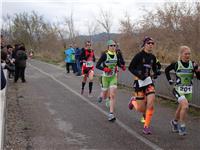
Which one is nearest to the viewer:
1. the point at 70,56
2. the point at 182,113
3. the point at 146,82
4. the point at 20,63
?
the point at 182,113

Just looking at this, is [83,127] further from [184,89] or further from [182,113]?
[184,89]

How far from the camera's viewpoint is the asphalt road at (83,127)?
784cm

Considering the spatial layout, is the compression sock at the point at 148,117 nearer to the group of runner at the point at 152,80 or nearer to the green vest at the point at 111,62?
the group of runner at the point at 152,80

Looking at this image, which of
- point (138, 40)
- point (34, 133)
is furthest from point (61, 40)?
point (34, 133)

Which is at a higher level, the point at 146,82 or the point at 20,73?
the point at 146,82

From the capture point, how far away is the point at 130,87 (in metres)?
18.0

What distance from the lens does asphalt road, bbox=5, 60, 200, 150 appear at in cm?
784

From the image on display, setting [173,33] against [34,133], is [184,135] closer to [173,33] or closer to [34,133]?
[34,133]

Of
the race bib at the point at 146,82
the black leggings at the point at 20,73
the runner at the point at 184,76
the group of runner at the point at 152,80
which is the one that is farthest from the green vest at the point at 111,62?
the black leggings at the point at 20,73

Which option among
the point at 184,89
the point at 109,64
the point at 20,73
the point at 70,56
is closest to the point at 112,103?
the point at 109,64

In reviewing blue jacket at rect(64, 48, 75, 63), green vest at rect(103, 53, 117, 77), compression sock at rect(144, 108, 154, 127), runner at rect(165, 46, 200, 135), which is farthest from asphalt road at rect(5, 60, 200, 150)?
blue jacket at rect(64, 48, 75, 63)

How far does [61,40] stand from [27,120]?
4748cm

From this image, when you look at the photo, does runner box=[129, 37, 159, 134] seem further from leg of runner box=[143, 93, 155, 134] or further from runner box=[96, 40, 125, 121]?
runner box=[96, 40, 125, 121]

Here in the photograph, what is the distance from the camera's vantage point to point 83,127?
9453 millimetres
